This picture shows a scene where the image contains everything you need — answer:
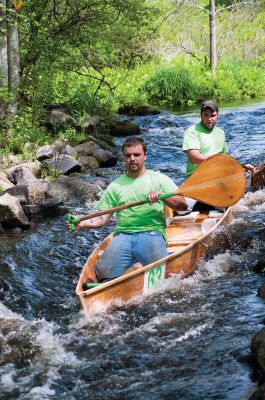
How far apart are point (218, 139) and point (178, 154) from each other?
5083mm

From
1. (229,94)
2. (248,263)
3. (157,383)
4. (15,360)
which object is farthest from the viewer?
(229,94)

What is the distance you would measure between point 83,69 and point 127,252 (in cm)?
1215

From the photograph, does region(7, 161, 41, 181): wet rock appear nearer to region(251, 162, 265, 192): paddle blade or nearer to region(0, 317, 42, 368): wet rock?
region(251, 162, 265, 192): paddle blade

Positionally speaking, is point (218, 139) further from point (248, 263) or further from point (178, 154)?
point (178, 154)

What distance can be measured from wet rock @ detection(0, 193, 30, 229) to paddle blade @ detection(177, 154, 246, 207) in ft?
9.72

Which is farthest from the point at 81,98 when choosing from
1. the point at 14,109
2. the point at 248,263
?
the point at 248,263

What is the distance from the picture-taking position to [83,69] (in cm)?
1688

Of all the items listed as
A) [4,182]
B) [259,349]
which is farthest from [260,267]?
[4,182]

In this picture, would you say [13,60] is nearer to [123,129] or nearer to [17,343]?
[123,129]

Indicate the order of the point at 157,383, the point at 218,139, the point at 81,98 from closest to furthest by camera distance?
1. the point at 157,383
2. the point at 218,139
3. the point at 81,98

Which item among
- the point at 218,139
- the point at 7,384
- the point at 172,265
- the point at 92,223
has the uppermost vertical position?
the point at 218,139

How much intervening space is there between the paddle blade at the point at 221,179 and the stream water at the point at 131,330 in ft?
2.26

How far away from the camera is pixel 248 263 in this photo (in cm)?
627

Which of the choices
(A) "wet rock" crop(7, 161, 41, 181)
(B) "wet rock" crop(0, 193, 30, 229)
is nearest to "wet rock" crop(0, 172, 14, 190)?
(A) "wet rock" crop(7, 161, 41, 181)
